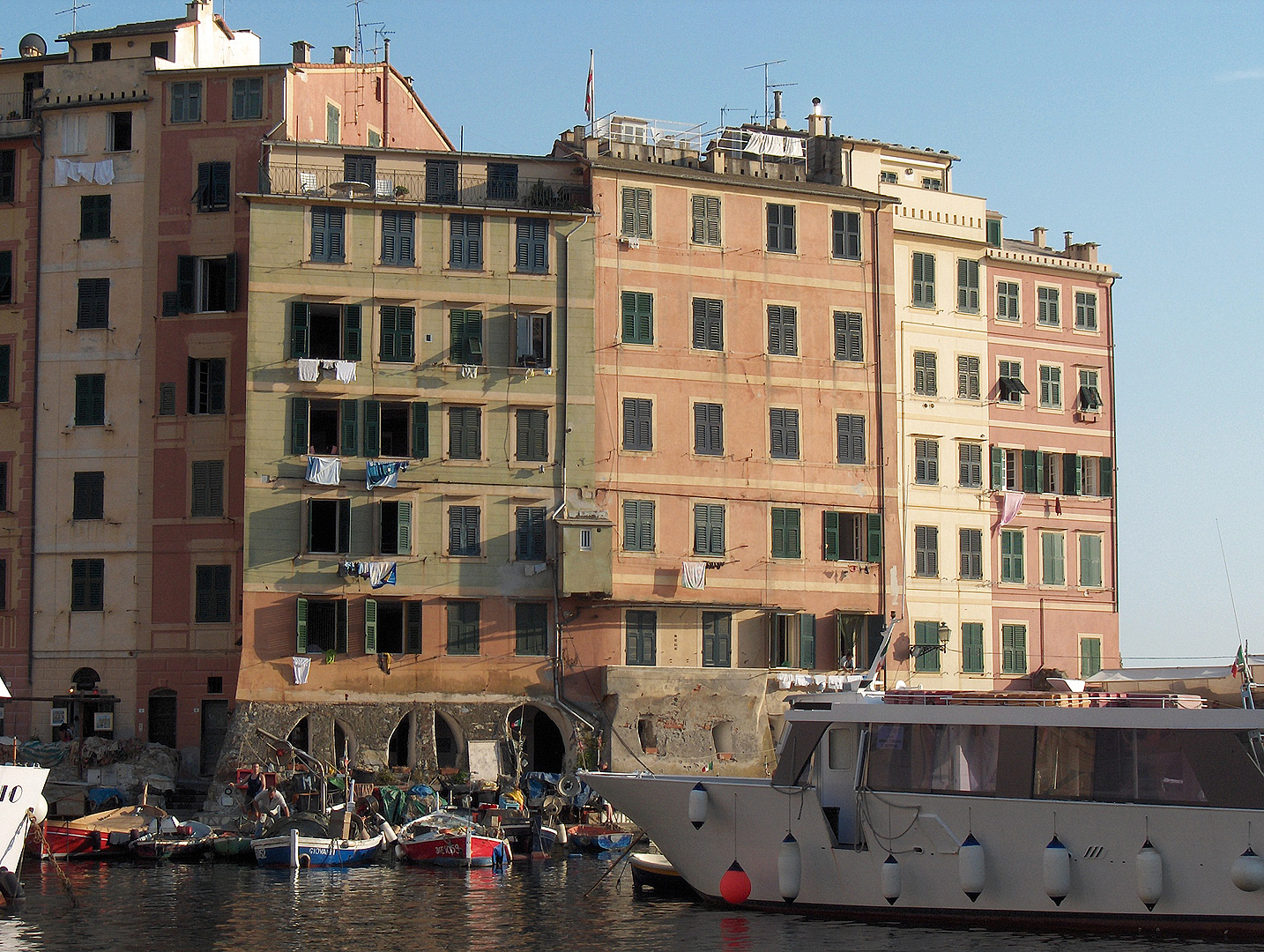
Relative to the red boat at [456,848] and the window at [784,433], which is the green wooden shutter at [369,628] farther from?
the window at [784,433]

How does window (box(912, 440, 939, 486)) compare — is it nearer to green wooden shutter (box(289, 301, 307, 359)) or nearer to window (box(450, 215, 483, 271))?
window (box(450, 215, 483, 271))

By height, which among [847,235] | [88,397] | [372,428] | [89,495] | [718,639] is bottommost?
[718,639]

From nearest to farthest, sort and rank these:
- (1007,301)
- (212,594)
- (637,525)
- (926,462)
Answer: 1. (212,594)
2. (637,525)
3. (926,462)
4. (1007,301)

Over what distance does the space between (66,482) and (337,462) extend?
9.41m

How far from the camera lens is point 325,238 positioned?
52.3m

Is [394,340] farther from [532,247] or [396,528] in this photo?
[396,528]

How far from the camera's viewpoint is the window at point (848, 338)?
56.6 meters

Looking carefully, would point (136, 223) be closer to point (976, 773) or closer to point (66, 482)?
→ point (66, 482)

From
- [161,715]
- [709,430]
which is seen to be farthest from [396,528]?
[709,430]

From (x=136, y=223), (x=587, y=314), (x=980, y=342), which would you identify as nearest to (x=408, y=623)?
(x=587, y=314)

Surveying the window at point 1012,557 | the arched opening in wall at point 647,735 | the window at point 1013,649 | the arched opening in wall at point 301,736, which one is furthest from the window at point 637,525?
the window at point 1013,649

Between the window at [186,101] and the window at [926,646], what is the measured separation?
92.2ft

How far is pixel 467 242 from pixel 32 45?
1868cm

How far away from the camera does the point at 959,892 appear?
3212cm
